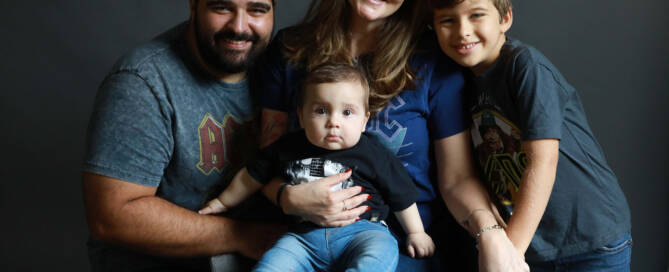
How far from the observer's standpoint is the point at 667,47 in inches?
91.3

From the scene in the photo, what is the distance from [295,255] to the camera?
1.62m

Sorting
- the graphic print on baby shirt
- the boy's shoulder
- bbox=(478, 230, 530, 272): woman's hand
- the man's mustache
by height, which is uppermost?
the boy's shoulder

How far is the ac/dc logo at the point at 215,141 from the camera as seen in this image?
1.99m

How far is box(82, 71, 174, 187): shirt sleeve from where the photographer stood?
70.4 inches

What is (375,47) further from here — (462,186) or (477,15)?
(462,186)

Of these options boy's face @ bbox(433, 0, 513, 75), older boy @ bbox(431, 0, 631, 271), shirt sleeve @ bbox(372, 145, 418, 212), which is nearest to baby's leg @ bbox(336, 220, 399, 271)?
shirt sleeve @ bbox(372, 145, 418, 212)

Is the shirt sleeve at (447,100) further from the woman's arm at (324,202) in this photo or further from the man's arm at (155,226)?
the man's arm at (155,226)

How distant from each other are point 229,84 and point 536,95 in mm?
1108

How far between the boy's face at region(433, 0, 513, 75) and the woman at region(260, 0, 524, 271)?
14 cm

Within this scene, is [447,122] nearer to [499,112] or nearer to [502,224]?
[499,112]

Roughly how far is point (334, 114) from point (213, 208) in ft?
2.02

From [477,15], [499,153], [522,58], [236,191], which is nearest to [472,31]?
[477,15]

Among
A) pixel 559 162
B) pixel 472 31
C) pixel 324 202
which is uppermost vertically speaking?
pixel 472 31

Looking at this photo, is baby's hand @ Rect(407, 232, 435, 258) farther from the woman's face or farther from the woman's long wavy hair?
the woman's face
